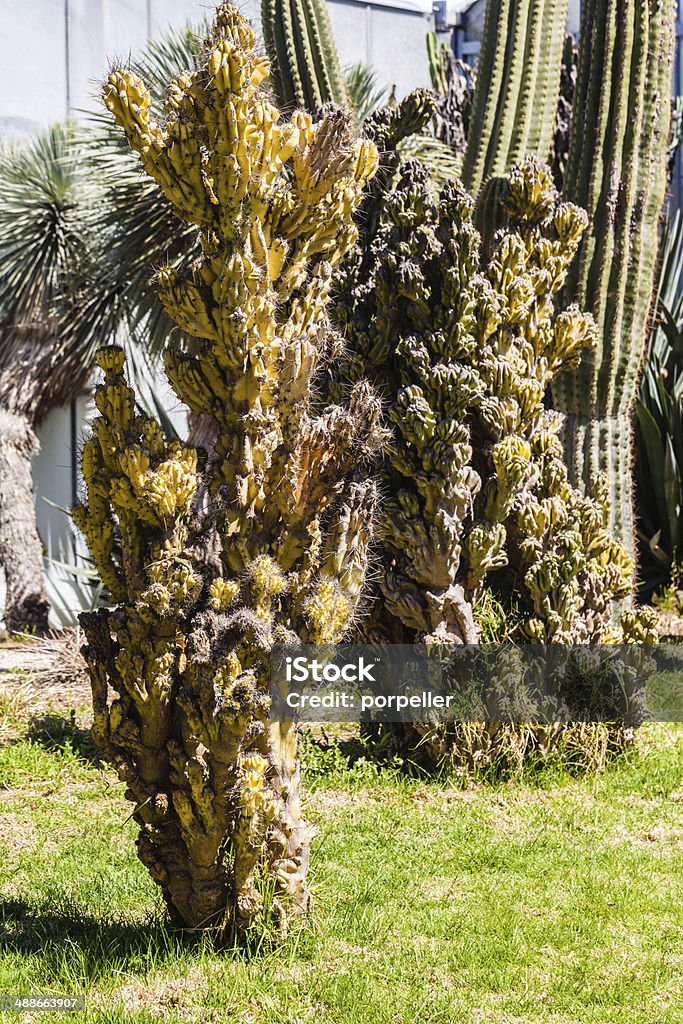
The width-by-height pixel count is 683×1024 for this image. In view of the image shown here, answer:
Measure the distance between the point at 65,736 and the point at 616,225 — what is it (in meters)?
4.43

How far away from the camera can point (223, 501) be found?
312 centimetres

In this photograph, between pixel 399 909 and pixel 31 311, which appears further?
pixel 31 311

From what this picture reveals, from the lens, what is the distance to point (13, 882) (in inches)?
149

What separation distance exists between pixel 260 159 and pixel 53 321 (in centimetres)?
756

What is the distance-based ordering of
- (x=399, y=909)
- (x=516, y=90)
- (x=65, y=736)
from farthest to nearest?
(x=516, y=90) → (x=65, y=736) → (x=399, y=909)

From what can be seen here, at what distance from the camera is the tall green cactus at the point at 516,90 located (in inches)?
254

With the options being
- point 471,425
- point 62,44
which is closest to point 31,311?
point 62,44

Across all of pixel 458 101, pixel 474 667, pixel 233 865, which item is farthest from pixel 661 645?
pixel 458 101

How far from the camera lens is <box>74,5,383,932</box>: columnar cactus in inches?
118

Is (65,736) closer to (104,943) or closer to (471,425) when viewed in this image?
(104,943)

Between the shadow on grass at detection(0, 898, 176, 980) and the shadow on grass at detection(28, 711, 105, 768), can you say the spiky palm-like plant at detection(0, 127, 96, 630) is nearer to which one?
the shadow on grass at detection(28, 711, 105, 768)

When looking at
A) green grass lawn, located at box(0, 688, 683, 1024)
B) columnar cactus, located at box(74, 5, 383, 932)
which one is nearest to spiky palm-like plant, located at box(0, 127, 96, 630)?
green grass lawn, located at box(0, 688, 683, 1024)

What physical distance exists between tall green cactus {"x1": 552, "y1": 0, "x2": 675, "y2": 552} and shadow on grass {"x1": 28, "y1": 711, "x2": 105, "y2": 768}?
10.5 ft

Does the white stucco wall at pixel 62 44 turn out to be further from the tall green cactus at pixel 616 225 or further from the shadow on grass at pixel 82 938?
the shadow on grass at pixel 82 938
